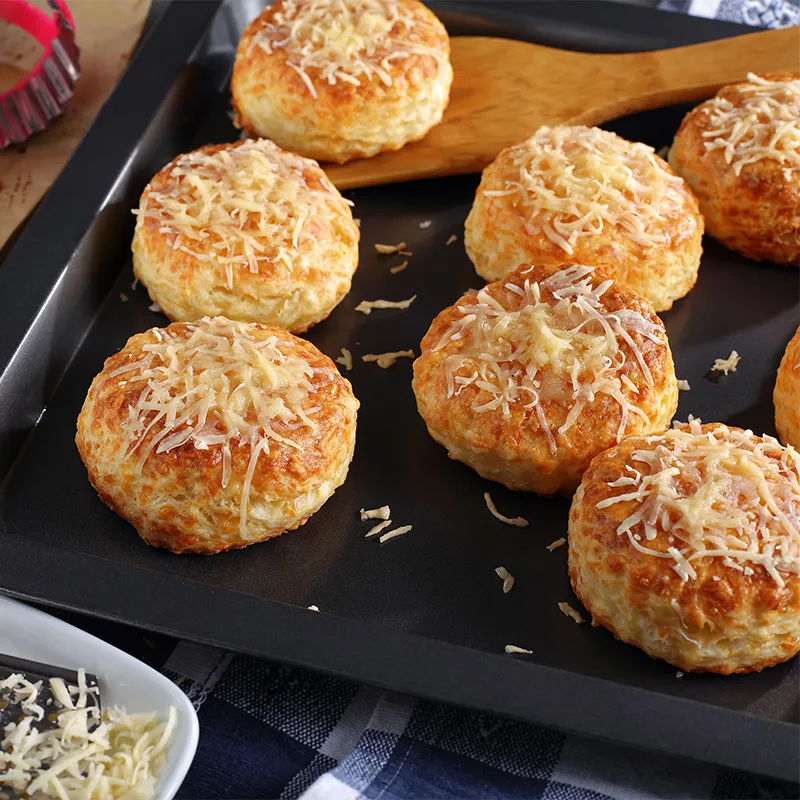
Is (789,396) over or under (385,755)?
over

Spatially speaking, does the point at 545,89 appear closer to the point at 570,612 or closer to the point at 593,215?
the point at 593,215

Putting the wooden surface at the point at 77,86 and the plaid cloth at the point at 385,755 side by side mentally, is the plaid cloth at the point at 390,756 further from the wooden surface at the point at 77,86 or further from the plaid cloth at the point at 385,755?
the wooden surface at the point at 77,86

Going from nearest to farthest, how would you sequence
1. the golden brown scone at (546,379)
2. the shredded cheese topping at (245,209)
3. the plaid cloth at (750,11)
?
the golden brown scone at (546,379)
the shredded cheese topping at (245,209)
the plaid cloth at (750,11)

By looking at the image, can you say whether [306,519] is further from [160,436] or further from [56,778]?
[56,778]

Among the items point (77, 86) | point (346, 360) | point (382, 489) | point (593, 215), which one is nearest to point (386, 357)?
point (346, 360)

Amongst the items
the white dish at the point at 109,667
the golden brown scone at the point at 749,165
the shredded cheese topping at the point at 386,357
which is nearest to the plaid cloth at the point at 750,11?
the golden brown scone at the point at 749,165

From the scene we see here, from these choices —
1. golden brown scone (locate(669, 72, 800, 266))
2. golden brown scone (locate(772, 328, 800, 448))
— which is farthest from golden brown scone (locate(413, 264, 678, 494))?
golden brown scone (locate(669, 72, 800, 266))
